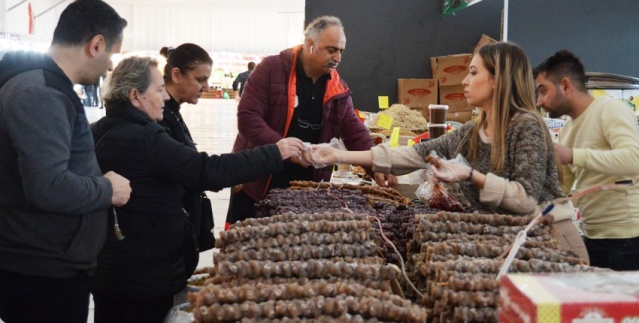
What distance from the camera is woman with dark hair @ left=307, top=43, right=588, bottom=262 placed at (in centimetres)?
201

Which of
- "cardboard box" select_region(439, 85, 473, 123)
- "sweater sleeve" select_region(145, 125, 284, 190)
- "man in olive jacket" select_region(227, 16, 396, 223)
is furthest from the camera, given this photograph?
"cardboard box" select_region(439, 85, 473, 123)

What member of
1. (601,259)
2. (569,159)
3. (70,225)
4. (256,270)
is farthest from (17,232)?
(601,259)

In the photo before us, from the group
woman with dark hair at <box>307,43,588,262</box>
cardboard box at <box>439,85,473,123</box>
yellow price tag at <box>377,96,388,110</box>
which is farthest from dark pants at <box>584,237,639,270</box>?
cardboard box at <box>439,85,473,123</box>

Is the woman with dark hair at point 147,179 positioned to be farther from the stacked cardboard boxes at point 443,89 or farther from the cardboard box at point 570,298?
the stacked cardboard boxes at point 443,89

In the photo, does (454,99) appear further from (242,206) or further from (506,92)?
(506,92)

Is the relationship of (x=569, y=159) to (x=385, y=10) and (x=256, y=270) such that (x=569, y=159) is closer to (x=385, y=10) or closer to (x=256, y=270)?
(x=256, y=270)

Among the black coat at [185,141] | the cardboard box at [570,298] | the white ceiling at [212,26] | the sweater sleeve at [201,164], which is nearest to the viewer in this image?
the cardboard box at [570,298]

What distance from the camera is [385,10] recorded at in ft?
23.1

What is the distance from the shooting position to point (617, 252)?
283 cm

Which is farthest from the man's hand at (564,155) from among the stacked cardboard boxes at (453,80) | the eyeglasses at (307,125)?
the stacked cardboard boxes at (453,80)

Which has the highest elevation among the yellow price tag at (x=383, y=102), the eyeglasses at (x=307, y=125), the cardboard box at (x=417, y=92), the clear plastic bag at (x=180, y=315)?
the cardboard box at (x=417, y=92)

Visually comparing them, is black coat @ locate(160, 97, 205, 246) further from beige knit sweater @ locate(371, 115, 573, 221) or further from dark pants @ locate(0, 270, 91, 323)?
beige knit sweater @ locate(371, 115, 573, 221)

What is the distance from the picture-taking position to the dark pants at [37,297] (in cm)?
200

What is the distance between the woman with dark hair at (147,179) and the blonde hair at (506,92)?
2.64ft
